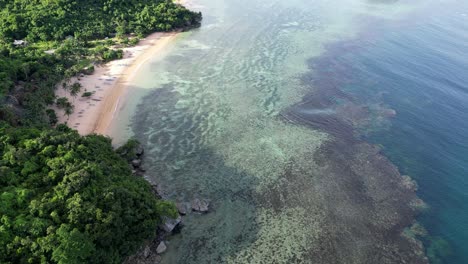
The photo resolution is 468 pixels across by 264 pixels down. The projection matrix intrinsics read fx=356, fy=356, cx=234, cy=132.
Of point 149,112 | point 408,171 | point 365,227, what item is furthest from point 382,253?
point 149,112

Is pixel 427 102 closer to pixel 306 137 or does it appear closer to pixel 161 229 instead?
pixel 306 137

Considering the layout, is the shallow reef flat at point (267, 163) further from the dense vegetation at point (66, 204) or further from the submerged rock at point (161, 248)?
the dense vegetation at point (66, 204)

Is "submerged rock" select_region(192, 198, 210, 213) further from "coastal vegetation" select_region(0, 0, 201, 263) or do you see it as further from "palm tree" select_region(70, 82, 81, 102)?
"palm tree" select_region(70, 82, 81, 102)

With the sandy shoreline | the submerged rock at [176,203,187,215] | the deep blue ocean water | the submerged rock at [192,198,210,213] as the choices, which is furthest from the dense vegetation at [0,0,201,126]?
the deep blue ocean water

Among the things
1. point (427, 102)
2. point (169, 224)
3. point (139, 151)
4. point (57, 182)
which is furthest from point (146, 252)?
point (427, 102)

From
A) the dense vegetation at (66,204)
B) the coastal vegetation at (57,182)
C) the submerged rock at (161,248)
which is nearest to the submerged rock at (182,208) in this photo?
the coastal vegetation at (57,182)
